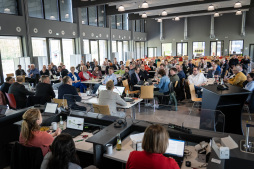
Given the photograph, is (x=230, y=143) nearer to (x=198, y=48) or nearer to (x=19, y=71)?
(x=19, y=71)

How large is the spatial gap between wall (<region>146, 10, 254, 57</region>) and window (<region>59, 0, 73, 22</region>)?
11.8 metres

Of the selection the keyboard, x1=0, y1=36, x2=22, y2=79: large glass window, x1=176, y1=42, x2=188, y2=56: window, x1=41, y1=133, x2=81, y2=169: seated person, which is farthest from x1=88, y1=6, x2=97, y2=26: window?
x1=41, y1=133, x2=81, y2=169: seated person

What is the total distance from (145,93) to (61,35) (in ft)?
25.8

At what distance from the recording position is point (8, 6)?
9.42m

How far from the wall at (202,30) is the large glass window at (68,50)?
11878mm

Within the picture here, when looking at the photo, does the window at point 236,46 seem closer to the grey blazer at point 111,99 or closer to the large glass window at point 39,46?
the large glass window at point 39,46

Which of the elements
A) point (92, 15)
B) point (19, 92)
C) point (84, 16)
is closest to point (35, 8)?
point (84, 16)

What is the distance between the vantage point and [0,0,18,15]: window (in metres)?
9.12

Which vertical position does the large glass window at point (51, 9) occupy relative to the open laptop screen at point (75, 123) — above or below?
above

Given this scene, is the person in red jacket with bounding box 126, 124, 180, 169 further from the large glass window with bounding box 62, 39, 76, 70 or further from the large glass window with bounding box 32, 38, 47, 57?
the large glass window with bounding box 62, 39, 76, 70

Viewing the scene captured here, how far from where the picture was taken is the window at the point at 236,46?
19141 millimetres

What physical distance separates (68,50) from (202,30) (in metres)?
13.6

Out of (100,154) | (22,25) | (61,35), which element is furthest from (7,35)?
(100,154)

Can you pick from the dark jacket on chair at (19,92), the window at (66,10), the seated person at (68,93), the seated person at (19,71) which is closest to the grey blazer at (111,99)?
the seated person at (68,93)
